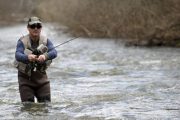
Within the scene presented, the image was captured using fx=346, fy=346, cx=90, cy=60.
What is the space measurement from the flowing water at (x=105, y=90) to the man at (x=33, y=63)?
31 centimetres

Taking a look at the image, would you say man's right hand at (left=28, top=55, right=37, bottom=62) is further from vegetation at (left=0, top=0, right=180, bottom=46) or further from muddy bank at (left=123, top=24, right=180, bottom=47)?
muddy bank at (left=123, top=24, right=180, bottom=47)

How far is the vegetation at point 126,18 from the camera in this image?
61.0ft

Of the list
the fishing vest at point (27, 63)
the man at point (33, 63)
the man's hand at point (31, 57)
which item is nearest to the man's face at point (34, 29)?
the man at point (33, 63)

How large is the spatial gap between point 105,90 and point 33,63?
3299 mm

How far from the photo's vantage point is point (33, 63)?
205 inches

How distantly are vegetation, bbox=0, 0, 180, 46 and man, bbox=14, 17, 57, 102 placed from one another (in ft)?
24.2

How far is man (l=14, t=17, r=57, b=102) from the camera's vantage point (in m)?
5.17

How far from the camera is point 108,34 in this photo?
80.9 ft

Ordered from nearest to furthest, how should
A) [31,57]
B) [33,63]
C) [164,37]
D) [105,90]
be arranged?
[31,57]
[33,63]
[105,90]
[164,37]

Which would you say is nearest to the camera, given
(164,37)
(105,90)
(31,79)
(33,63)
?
(33,63)

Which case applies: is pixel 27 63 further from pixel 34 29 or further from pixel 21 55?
pixel 34 29

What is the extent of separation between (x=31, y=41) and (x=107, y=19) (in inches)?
795

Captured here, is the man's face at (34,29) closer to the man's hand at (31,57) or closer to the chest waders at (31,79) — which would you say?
the chest waders at (31,79)

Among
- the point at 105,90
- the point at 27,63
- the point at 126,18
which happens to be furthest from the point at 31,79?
the point at 126,18
